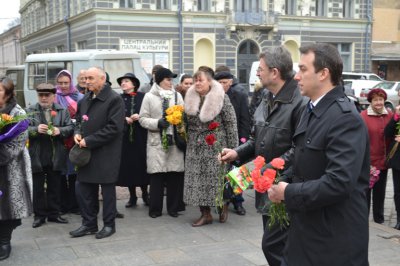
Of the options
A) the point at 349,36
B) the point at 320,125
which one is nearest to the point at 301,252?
the point at 320,125

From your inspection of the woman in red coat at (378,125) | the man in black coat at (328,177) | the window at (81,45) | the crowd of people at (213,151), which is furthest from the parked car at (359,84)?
the man in black coat at (328,177)

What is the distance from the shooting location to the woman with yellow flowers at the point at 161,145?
21.2 feet

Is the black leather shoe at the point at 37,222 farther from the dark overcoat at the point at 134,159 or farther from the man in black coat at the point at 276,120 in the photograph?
the man in black coat at the point at 276,120

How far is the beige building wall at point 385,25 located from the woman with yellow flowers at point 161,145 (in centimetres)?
3290

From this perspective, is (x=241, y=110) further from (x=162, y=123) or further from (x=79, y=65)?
(x=79, y=65)

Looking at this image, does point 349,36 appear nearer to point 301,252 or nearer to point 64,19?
point 64,19

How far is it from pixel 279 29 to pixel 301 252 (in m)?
29.7

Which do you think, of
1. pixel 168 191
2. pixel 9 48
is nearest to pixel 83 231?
pixel 168 191

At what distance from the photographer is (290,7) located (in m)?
31.7

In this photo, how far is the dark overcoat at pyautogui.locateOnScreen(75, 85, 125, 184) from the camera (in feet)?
18.2

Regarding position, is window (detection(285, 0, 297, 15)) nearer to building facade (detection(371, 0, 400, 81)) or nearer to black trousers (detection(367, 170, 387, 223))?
building facade (detection(371, 0, 400, 81))

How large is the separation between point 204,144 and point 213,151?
0.14 m

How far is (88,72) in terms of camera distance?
18.6 feet

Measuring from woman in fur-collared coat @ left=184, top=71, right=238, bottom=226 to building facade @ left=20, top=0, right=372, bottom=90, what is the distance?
2195 cm
